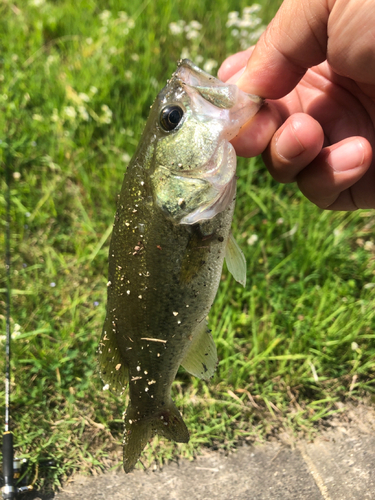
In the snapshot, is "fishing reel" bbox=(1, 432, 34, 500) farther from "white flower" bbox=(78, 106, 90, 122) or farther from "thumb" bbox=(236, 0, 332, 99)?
"white flower" bbox=(78, 106, 90, 122)

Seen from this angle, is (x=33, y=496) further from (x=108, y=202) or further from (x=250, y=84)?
(x=250, y=84)

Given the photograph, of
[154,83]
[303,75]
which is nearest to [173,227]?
[303,75]

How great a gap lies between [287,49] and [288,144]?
442 millimetres

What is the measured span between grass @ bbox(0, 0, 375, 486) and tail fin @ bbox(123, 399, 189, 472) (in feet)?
1.71

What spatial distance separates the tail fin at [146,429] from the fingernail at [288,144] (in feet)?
4.41

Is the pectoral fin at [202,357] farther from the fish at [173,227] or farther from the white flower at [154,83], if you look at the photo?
the white flower at [154,83]

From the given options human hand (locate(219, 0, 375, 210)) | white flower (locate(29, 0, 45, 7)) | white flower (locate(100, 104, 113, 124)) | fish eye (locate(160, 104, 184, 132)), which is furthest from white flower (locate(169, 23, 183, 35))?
fish eye (locate(160, 104, 184, 132))

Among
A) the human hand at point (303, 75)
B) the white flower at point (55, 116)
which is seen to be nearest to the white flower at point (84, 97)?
the white flower at point (55, 116)

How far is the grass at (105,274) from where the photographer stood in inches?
96.6

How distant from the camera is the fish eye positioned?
1644mm

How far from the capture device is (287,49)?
70.9 inches

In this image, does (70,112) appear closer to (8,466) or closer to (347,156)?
(347,156)

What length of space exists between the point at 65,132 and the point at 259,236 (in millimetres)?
1923

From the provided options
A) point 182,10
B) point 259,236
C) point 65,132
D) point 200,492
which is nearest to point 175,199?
point 259,236
